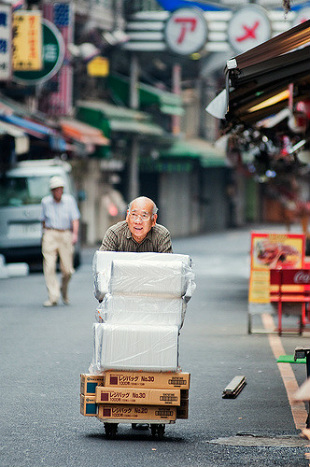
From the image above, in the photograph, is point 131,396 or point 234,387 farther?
point 234,387

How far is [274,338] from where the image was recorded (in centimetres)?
1295

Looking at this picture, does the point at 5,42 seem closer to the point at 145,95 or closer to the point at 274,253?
the point at 274,253

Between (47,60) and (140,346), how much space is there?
2078 centimetres

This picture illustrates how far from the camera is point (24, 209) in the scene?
75.1 feet

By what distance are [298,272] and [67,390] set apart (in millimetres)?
4820

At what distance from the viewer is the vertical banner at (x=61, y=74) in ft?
102

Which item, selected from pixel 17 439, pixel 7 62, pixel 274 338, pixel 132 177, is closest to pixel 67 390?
pixel 17 439

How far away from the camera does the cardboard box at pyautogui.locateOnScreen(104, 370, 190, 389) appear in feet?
23.6

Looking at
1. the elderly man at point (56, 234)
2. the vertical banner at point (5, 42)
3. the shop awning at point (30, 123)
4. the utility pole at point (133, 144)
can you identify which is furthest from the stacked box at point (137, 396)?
the utility pole at point (133, 144)

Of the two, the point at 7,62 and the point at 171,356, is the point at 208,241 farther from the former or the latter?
the point at 171,356

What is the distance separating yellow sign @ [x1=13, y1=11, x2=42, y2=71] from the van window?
4121mm

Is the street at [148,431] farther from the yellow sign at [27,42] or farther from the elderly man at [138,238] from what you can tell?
the yellow sign at [27,42]

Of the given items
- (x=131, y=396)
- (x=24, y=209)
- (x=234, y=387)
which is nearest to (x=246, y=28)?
(x=24, y=209)

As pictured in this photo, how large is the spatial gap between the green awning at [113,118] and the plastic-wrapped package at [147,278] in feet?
96.4
